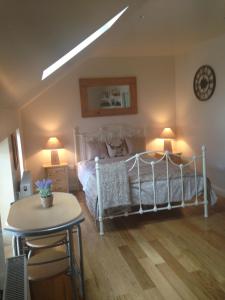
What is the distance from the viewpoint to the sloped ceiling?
2.74 feet

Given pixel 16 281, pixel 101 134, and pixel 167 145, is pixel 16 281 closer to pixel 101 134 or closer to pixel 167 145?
pixel 101 134

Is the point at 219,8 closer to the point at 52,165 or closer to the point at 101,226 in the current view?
the point at 101,226

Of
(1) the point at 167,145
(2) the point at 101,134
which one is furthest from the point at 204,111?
(2) the point at 101,134

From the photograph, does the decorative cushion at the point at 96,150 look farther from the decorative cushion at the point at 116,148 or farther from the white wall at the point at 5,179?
the white wall at the point at 5,179

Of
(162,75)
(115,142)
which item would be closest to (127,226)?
(115,142)

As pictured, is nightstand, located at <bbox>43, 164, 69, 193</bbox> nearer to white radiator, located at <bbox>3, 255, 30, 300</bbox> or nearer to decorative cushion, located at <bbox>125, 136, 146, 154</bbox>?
decorative cushion, located at <bbox>125, 136, 146, 154</bbox>

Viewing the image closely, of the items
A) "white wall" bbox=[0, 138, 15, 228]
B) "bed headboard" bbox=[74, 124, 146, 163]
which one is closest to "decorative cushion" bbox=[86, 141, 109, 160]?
"bed headboard" bbox=[74, 124, 146, 163]

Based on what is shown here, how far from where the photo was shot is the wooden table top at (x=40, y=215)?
1933 mm

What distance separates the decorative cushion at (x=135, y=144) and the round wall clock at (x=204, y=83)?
129cm

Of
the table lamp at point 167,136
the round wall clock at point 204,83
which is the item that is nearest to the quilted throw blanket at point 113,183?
the round wall clock at point 204,83

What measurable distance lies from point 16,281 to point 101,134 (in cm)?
408

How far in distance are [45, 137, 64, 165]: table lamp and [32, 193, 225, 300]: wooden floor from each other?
1.67 meters

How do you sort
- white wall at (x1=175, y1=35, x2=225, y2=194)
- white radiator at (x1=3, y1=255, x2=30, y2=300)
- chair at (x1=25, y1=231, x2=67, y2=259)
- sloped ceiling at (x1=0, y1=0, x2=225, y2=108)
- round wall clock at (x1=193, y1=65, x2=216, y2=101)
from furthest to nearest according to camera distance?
1. round wall clock at (x1=193, y1=65, x2=216, y2=101)
2. white wall at (x1=175, y1=35, x2=225, y2=194)
3. chair at (x1=25, y1=231, x2=67, y2=259)
4. white radiator at (x1=3, y1=255, x2=30, y2=300)
5. sloped ceiling at (x1=0, y1=0, x2=225, y2=108)

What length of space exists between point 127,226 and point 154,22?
246cm
